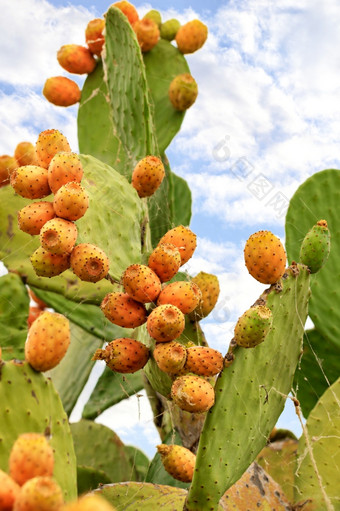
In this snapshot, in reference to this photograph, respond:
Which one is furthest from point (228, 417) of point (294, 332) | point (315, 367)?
point (315, 367)

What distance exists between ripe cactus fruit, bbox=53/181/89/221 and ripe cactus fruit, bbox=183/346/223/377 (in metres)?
0.35

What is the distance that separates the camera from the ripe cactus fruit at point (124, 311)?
3.80 feet

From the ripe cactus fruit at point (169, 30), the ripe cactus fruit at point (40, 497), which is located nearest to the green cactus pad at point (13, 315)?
the ripe cactus fruit at point (169, 30)

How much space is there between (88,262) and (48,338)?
1.12 feet

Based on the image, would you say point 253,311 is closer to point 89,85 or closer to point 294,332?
point 294,332

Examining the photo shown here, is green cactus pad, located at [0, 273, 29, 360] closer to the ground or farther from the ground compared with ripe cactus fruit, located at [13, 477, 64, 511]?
closer to the ground

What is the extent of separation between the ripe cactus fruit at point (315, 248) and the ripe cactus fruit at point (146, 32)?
1415 millimetres

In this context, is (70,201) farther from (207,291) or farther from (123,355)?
(207,291)

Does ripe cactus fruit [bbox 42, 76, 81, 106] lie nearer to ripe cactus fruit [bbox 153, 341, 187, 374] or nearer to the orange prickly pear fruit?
the orange prickly pear fruit

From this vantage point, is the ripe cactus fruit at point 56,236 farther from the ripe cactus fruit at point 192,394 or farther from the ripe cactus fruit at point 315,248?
the ripe cactus fruit at point 315,248

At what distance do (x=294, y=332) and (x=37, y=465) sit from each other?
30.0 inches

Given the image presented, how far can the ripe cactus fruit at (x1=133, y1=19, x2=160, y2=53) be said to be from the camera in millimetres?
2421

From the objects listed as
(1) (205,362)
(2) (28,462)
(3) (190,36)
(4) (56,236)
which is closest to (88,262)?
(4) (56,236)

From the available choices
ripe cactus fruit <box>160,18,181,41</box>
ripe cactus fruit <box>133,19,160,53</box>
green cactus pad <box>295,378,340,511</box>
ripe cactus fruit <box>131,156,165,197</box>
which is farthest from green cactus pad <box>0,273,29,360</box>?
ripe cactus fruit <box>160,18,181,41</box>
